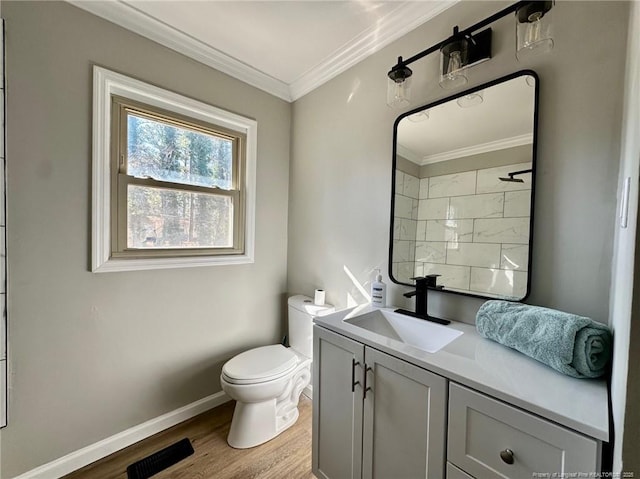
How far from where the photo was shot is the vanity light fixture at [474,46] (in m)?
0.97

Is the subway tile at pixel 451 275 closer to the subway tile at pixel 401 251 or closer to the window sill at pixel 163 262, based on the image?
the subway tile at pixel 401 251

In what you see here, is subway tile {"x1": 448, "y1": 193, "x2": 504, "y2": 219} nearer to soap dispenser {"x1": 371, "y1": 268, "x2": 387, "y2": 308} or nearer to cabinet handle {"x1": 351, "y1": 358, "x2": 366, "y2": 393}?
soap dispenser {"x1": 371, "y1": 268, "x2": 387, "y2": 308}

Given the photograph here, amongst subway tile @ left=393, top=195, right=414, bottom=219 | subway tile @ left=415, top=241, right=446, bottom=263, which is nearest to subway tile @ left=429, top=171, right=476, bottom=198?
subway tile @ left=393, top=195, right=414, bottom=219

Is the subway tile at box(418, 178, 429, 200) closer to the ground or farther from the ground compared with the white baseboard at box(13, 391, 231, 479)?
farther from the ground

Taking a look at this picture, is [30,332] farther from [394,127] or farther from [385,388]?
[394,127]

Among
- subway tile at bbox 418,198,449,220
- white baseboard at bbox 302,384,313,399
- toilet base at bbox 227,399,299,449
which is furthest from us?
white baseboard at bbox 302,384,313,399

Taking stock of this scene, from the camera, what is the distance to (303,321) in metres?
1.85

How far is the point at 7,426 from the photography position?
1.22 m

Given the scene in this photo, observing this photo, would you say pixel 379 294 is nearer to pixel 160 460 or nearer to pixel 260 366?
pixel 260 366

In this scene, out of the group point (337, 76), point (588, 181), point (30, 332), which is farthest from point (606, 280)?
point (30, 332)

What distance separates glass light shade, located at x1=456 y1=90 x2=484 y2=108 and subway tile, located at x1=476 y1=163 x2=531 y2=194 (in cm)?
31

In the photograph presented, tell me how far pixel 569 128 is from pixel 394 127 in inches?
29.5

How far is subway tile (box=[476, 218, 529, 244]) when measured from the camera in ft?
3.54

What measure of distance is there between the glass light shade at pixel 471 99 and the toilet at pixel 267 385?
1346 mm
